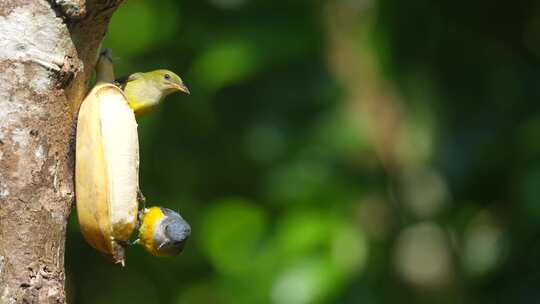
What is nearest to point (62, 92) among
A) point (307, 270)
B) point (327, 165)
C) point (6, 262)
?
point (6, 262)

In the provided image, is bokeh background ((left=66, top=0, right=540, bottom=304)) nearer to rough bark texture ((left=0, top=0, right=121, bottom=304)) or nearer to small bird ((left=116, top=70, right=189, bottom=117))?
small bird ((left=116, top=70, right=189, bottom=117))

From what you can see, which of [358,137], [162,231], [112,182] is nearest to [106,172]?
[112,182]

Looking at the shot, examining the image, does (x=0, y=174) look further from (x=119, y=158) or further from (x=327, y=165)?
(x=327, y=165)

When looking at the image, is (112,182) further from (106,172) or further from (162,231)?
(162,231)

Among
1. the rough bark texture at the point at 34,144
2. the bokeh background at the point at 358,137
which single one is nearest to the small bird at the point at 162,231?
the rough bark texture at the point at 34,144

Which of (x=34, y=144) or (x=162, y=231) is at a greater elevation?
(x=34, y=144)

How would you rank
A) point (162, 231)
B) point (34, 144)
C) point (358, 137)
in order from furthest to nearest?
point (358, 137) → point (162, 231) → point (34, 144)

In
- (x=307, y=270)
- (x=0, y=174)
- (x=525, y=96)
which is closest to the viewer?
(x=0, y=174)
